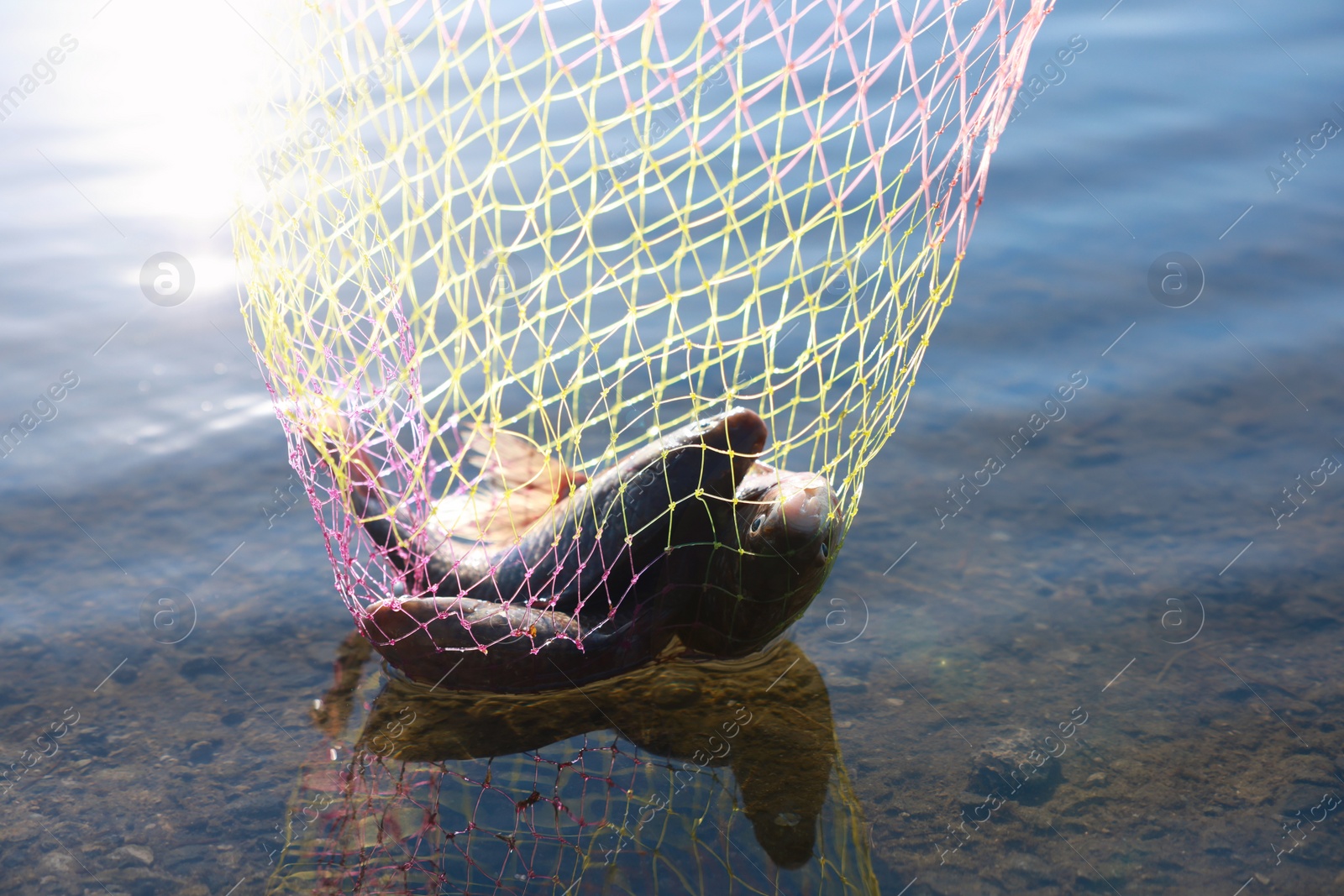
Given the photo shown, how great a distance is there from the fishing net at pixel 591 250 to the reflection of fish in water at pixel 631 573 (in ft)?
0.19

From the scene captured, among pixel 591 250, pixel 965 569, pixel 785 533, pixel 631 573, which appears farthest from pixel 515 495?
pixel 965 569

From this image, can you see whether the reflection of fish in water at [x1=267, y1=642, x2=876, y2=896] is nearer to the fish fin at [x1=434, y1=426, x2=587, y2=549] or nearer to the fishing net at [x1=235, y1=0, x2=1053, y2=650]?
the fishing net at [x1=235, y1=0, x2=1053, y2=650]

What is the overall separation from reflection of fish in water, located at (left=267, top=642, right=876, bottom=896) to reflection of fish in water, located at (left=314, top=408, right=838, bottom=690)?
167mm

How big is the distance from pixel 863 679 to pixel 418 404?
6.55 feet

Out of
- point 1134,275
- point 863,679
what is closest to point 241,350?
point 863,679

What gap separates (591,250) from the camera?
346 centimetres

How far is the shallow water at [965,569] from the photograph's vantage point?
3.69m

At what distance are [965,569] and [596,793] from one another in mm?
1969

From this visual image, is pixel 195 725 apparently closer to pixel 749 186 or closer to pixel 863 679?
pixel 863 679

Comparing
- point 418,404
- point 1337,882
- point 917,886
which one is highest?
point 418,404

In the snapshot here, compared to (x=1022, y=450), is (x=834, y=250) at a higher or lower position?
higher

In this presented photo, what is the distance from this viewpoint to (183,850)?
3623mm

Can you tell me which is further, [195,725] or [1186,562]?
[1186,562]

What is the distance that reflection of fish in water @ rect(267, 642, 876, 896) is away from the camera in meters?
3.58
